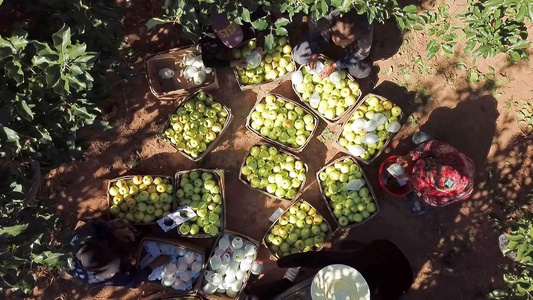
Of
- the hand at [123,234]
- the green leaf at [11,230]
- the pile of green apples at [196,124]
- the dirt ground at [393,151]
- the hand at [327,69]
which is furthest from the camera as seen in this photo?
the dirt ground at [393,151]

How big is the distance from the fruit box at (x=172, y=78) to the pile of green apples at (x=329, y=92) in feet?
4.52

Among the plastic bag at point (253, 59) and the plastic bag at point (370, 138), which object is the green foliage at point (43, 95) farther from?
the plastic bag at point (370, 138)

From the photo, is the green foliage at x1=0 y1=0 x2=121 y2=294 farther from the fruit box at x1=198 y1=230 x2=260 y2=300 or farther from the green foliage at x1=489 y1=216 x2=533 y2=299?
the green foliage at x1=489 y1=216 x2=533 y2=299

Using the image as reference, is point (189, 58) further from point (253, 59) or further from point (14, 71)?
point (14, 71)

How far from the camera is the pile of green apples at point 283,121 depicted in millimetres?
A: 6516

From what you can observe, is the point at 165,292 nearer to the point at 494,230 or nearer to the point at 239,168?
the point at 239,168

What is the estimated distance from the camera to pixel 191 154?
6570mm

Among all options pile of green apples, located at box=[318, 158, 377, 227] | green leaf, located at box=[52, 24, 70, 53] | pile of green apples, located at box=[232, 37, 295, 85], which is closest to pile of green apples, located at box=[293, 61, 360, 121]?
pile of green apples, located at box=[232, 37, 295, 85]

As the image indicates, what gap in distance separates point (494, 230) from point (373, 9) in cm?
420

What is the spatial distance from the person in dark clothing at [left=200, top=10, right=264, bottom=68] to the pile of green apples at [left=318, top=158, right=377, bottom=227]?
2121 mm

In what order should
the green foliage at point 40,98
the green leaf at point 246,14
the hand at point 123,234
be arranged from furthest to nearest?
the hand at point 123,234, the green leaf at point 246,14, the green foliage at point 40,98

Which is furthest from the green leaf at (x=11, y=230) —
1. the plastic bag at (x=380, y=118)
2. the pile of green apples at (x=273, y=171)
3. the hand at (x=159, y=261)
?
the plastic bag at (x=380, y=118)

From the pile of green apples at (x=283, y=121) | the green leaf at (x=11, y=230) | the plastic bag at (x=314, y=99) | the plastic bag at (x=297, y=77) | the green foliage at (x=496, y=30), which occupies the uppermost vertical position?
the green foliage at (x=496, y=30)

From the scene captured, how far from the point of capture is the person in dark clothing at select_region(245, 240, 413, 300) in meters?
5.97
